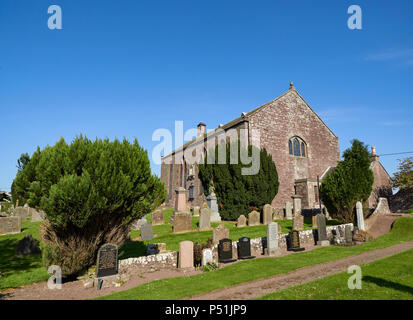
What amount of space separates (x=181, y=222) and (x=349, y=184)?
39.4ft

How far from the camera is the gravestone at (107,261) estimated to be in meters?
8.00

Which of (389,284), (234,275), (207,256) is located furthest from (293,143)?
(389,284)

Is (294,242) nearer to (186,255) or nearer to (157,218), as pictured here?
(186,255)

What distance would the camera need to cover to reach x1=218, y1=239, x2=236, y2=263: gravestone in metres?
10.7

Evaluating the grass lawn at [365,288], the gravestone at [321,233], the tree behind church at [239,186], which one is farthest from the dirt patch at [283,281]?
the tree behind church at [239,186]

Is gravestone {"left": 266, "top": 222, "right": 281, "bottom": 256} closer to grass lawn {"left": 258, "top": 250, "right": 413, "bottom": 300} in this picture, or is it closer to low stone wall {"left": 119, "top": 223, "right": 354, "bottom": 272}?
low stone wall {"left": 119, "top": 223, "right": 354, "bottom": 272}

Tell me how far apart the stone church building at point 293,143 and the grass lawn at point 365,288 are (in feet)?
56.4

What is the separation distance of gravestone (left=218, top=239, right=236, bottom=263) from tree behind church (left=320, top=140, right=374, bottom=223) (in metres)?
10.3

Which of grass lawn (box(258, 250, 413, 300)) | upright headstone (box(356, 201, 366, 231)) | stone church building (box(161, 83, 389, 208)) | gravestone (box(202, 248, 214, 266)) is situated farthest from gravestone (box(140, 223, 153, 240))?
upright headstone (box(356, 201, 366, 231))

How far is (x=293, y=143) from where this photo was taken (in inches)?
1096

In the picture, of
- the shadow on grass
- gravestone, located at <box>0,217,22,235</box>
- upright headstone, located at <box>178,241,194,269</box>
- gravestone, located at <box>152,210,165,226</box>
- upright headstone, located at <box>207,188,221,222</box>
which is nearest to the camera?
the shadow on grass
